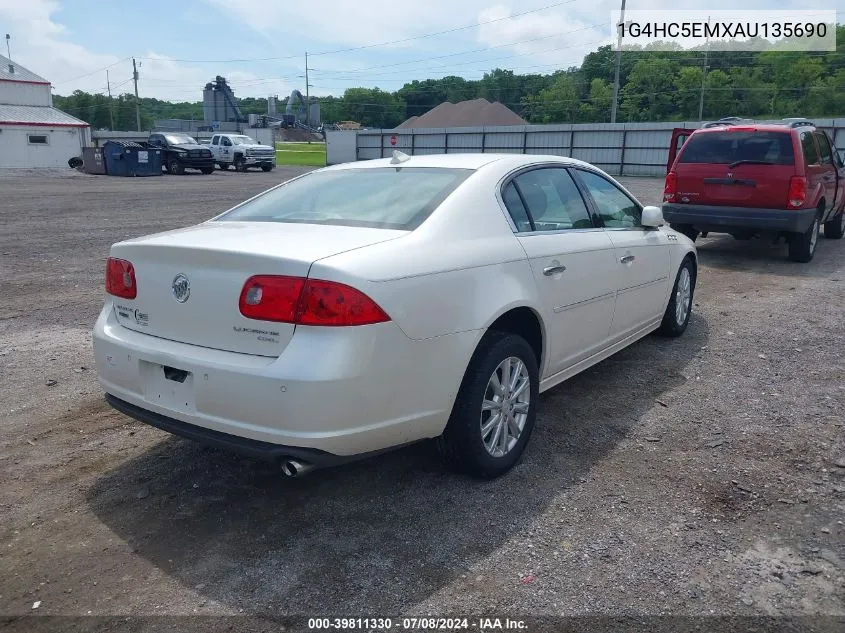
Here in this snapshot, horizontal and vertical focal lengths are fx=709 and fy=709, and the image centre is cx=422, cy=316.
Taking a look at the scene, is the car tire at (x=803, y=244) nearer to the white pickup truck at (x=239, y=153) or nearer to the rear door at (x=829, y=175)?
the rear door at (x=829, y=175)

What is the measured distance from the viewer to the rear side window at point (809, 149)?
9617 mm

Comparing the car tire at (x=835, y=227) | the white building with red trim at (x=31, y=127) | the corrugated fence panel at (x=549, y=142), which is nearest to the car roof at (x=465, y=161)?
the car tire at (x=835, y=227)

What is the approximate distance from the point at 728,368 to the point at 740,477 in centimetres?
194

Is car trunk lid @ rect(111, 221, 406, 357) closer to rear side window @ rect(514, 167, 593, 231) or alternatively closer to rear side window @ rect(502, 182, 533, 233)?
rear side window @ rect(502, 182, 533, 233)

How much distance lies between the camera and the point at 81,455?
3.90 m

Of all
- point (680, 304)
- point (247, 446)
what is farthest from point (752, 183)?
point (247, 446)

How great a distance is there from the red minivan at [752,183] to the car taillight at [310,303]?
27.0ft

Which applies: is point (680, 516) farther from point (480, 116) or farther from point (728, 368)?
point (480, 116)

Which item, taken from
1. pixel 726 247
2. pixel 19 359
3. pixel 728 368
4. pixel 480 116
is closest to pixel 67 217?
pixel 19 359

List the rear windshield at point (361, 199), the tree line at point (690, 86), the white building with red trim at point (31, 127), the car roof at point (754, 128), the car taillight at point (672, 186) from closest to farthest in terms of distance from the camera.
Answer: the rear windshield at point (361, 199) < the car roof at point (754, 128) < the car taillight at point (672, 186) < the white building with red trim at point (31, 127) < the tree line at point (690, 86)

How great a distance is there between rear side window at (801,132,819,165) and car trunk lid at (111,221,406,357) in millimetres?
8475

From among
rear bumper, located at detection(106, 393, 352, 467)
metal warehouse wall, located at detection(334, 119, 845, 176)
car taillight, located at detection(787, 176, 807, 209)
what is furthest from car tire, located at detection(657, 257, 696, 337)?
metal warehouse wall, located at detection(334, 119, 845, 176)

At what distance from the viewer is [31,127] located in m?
44.1

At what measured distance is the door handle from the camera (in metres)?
3.85
